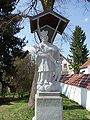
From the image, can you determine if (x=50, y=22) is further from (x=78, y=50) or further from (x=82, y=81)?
(x=78, y=50)

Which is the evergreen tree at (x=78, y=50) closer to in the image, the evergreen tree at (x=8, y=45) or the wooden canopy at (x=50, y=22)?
the evergreen tree at (x=8, y=45)

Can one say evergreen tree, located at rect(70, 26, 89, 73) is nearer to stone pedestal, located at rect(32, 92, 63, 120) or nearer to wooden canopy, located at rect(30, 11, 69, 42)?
wooden canopy, located at rect(30, 11, 69, 42)

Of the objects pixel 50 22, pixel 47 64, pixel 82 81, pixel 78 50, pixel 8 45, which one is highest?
pixel 78 50

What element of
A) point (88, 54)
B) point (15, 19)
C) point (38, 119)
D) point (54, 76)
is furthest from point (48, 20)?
point (88, 54)

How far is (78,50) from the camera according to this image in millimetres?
66625

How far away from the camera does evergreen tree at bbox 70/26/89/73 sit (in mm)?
66706

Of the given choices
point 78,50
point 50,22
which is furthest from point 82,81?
point 78,50

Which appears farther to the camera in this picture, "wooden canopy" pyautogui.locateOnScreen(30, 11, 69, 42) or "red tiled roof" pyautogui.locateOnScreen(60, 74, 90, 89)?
"red tiled roof" pyautogui.locateOnScreen(60, 74, 90, 89)

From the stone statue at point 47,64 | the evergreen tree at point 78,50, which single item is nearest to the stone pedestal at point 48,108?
the stone statue at point 47,64

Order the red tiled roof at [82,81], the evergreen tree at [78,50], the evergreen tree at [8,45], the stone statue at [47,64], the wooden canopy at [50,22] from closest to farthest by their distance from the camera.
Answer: the stone statue at [47,64] → the wooden canopy at [50,22] → the red tiled roof at [82,81] → the evergreen tree at [8,45] → the evergreen tree at [78,50]

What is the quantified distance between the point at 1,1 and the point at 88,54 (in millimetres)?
45416

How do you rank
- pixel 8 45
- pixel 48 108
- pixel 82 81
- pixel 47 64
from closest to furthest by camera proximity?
1. pixel 48 108
2. pixel 47 64
3. pixel 82 81
4. pixel 8 45

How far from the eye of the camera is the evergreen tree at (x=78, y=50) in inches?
2626

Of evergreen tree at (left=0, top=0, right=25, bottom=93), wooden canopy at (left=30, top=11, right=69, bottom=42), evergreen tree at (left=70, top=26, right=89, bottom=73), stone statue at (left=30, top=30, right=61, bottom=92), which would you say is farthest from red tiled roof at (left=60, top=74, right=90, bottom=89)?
evergreen tree at (left=70, top=26, right=89, bottom=73)
